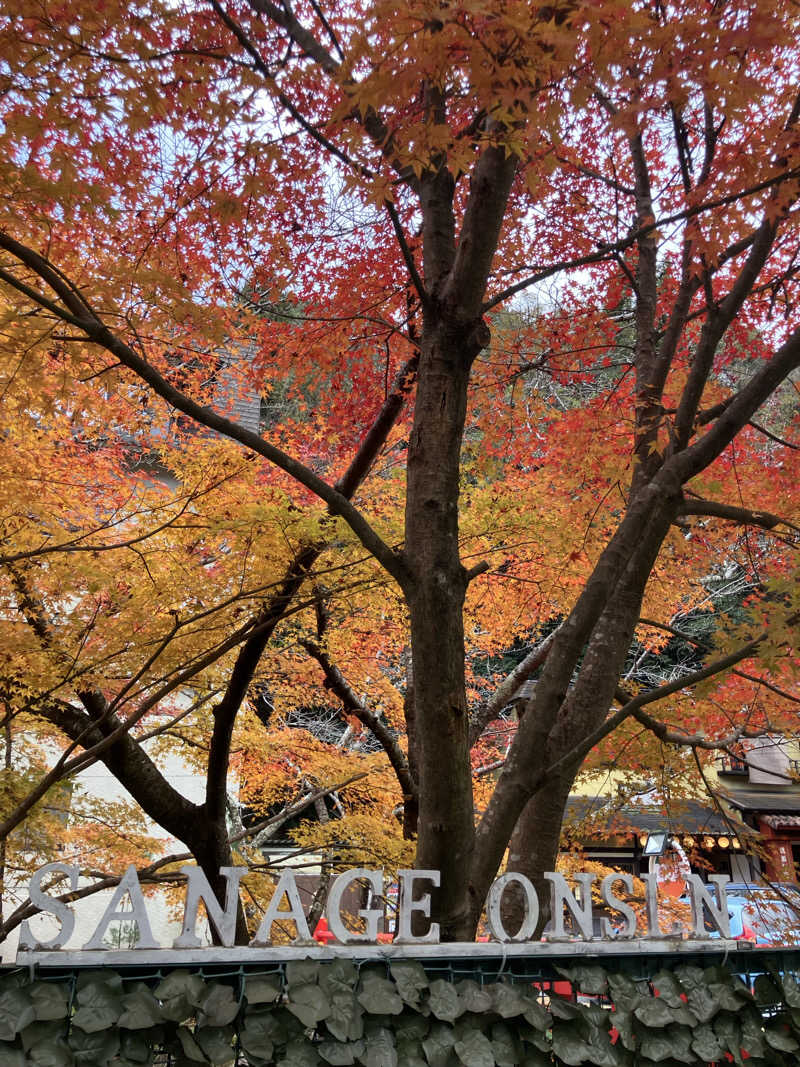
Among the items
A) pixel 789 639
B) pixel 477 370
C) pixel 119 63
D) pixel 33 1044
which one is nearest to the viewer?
pixel 33 1044

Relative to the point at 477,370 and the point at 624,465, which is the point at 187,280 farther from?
the point at 624,465

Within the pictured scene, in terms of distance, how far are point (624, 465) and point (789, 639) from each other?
2.96 m

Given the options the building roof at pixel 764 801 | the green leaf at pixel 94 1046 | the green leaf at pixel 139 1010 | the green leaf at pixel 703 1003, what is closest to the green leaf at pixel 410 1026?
the green leaf at pixel 139 1010

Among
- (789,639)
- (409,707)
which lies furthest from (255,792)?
(789,639)

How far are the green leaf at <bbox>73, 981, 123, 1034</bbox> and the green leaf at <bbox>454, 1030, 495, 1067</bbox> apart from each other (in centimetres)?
128

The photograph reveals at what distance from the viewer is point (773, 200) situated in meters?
4.08

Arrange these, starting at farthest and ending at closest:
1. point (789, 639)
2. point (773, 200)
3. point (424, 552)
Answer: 1. point (773, 200)
2. point (424, 552)
3. point (789, 639)

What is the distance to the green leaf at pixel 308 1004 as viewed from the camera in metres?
2.71

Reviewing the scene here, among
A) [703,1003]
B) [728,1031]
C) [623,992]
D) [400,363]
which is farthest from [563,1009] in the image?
[400,363]

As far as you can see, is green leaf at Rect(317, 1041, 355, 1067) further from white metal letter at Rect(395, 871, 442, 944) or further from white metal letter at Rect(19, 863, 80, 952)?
white metal letter at Rect(19, 863, 80, 952)

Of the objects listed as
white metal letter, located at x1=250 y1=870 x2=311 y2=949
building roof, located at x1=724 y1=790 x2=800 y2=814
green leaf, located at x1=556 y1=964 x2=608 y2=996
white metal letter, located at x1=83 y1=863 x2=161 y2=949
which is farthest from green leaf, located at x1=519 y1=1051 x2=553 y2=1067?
building roof, located at x1=724 y1=790 x2=800 y2=814

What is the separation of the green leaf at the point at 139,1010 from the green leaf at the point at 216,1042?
0.56ft

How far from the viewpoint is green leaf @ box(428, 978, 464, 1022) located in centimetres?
293

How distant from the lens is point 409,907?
3.15 meters
